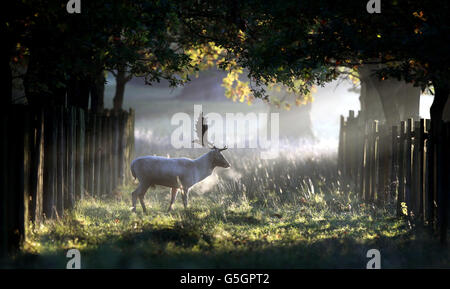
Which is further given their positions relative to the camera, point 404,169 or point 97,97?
point 97,97

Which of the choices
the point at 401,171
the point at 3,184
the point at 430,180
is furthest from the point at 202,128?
the point at 3,184

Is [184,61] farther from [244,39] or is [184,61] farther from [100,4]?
[100,4]

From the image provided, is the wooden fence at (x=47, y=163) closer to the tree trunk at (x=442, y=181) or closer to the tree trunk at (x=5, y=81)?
the tree trunk at (x=5, y=81)

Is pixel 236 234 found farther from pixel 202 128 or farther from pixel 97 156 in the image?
pixel 97 156

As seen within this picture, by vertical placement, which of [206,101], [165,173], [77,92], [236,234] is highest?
[206,101]

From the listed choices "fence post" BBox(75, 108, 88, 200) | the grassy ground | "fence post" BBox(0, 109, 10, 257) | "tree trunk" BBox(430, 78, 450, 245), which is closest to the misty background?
the grassy ground

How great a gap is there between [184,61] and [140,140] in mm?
16145

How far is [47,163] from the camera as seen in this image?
27.0 feet

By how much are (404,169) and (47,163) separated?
702cm

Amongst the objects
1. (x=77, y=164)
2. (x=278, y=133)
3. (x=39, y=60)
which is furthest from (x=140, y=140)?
(x=39, y=60)

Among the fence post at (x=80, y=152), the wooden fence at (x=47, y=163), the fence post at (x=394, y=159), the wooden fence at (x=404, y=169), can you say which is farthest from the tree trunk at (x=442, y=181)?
the fence post at (x=80, y=152)

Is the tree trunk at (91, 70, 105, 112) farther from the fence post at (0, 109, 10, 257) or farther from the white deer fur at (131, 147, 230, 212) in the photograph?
the fence post at (0, 109, 10, 257)

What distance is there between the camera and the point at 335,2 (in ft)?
25.0

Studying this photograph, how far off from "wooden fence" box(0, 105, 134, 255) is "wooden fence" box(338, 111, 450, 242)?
6.45m
